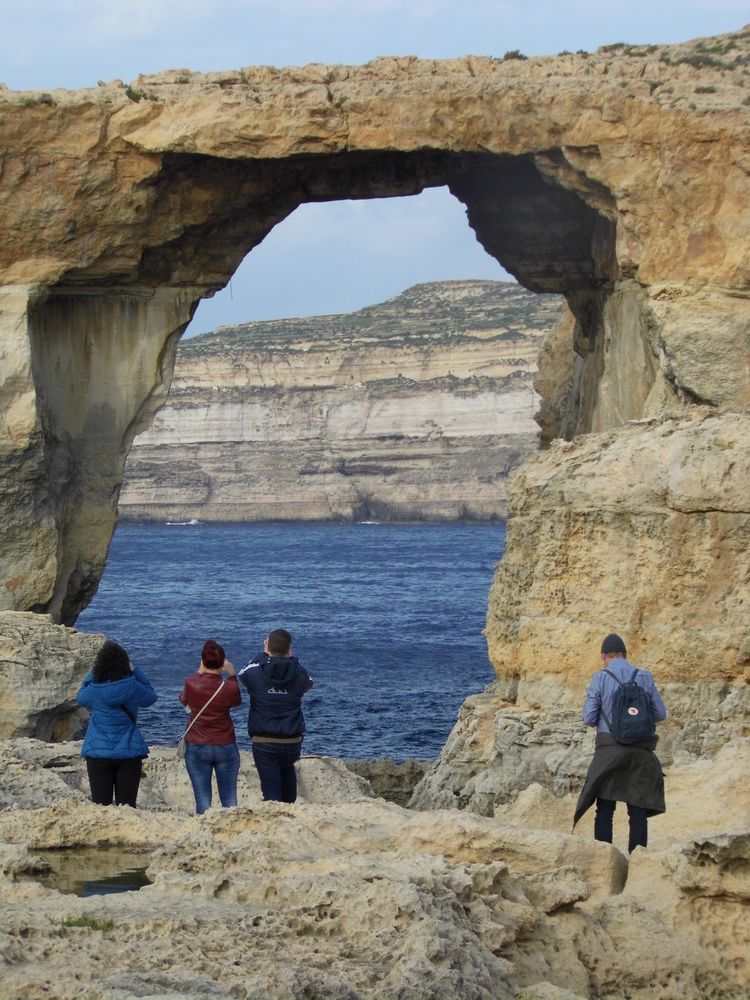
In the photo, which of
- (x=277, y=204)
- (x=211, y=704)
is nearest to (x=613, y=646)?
(x=211, y=704)

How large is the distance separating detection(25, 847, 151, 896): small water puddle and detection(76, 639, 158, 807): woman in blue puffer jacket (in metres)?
0.93

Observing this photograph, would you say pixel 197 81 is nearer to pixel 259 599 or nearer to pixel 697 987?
pixel 697 987

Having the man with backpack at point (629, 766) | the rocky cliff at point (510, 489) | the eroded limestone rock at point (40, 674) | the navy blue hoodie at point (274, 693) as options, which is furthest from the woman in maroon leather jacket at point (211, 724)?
the eroded limestone rock at point (40, 674)

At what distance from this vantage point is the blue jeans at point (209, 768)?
10633mm

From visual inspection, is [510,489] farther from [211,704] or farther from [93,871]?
[93,871]

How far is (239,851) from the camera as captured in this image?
297 inches

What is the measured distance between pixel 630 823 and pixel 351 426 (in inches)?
3283

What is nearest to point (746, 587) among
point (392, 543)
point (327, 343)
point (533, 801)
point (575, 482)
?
point (575, 482)

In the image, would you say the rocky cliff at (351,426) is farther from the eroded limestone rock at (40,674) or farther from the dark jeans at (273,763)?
the dark jeans at (273,763)

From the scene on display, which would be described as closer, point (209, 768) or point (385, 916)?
point (385, 916)

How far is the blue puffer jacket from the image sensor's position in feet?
33.4

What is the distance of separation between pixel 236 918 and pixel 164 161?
15272 millimetres

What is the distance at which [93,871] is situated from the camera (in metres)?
8.75

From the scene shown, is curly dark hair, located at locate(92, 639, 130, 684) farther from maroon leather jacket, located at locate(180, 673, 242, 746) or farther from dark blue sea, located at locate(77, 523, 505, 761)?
dark blue sea, located at locate(77, 523, 505, 761)
